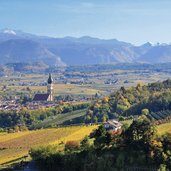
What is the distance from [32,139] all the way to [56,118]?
107ft

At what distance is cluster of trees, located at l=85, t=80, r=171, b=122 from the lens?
84.4 metres

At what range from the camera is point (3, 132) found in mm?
82250

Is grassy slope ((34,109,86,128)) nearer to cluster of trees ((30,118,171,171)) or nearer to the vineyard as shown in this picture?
the vineyard

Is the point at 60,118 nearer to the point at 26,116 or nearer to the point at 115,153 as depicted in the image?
the point at 26,116

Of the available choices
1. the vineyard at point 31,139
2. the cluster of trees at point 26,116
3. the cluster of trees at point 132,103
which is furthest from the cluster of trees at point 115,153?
the cluster of trees at point 26,116

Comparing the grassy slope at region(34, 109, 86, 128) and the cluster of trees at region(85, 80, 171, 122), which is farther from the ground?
the cluster of trees at region(85, 80, 171, 122)

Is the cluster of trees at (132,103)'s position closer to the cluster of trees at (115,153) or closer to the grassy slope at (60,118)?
the grassy slope at (60,118)

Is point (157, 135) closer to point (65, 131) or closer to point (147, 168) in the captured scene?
point (147, 168)

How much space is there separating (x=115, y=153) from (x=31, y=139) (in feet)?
88.1

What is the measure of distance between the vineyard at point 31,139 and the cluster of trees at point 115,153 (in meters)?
9.59

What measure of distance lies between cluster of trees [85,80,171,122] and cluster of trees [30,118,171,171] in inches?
1411

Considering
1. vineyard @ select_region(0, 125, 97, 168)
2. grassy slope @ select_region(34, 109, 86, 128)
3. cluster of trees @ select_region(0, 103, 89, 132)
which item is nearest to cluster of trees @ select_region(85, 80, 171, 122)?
grassy slope @ select_region(34, 109, 86, 128)

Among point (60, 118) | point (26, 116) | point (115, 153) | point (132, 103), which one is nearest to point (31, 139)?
point (115, 153)

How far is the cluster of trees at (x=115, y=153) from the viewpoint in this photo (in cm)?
4262
